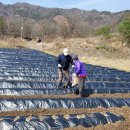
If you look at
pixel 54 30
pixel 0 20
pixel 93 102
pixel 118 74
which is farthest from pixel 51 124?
pixel 54 30

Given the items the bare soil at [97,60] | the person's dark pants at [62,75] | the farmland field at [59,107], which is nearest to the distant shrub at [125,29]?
the bare soil at [97,60]

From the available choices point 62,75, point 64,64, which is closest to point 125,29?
point 62,75

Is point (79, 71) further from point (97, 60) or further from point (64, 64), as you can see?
point (97, 60)

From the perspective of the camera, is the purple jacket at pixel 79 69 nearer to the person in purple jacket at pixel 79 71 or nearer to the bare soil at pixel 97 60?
the person in purple jacket at pixel 79 71

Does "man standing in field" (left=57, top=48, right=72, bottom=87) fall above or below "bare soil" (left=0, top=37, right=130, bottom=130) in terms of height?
above

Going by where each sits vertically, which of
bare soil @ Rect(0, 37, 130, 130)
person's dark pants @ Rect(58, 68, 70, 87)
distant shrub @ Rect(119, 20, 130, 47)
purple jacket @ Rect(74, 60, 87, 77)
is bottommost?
bare soil @ Rect(0, 37, 130, 130)

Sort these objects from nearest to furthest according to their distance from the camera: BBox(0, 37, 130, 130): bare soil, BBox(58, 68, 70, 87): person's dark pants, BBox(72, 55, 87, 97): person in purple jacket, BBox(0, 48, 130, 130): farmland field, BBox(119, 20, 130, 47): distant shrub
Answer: BBox(0, 48, 130, 130): farmland field
BBox(0, 37, 130, 130): bare soil
BBox(72, 55, 87, 97): person in purple jacket
BBox(58, 68, 70, 87): person's dark pants
BBox(119, 20, 130, 47): distant shrub

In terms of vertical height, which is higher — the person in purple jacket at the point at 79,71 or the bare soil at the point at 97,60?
the person in purple jacket at the point at 79,71

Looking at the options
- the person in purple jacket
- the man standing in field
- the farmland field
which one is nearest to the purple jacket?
the person in purple jacket

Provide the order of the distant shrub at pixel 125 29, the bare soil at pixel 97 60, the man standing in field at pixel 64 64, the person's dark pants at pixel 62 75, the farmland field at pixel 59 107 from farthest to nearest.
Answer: the distant shrub at pixel 125 29, the person's dark pants at pixel 62 75, the man standing in field at pixel 64 64, the bare soil at pixel 97 60, the farmland field at pixel 59 107

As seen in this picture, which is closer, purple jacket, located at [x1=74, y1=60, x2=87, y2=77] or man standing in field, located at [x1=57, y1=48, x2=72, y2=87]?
purple jacket, located at [x1=74, y1=60, x2=87, y2=77]

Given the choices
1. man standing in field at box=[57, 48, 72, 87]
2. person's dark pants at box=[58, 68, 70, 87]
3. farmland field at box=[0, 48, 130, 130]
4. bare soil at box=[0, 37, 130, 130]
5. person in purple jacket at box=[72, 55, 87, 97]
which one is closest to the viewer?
farmland field at box=[0, 48, 130, 130]

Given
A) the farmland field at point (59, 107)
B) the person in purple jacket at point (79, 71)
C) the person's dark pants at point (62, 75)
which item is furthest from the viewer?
the person's dark pants at point (62, 75)

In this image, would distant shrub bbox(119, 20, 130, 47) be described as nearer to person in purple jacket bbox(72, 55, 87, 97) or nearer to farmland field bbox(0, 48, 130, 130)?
farmland field bbox(0, 48, 130, 130)
